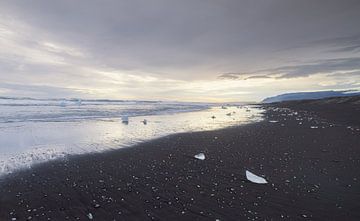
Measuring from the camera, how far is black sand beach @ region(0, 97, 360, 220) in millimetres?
5500

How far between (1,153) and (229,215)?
1032 centimetres

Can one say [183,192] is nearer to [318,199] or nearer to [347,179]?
[318,199]

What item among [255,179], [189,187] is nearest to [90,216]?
[189,187]

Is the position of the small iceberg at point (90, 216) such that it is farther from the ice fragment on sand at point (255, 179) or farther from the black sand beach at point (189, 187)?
the ice fragment on sand at point (255, 179)

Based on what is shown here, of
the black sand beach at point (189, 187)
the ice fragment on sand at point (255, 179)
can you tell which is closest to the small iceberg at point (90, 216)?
the black sand beach at point (189, 187)

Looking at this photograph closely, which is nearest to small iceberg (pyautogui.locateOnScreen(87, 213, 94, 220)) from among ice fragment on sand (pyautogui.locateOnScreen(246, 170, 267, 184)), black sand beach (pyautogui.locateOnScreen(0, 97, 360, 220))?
black sand beach (pyautogui.locateOnScreen(0, 97, 360, 220))

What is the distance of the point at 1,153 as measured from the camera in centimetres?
1103

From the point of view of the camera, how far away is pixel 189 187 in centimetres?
706

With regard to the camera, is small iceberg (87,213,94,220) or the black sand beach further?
the black sand beach

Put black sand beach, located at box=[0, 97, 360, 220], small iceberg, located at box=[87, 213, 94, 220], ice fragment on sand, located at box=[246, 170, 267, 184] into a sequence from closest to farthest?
small iceberg, located at box=[87, 213, 94, 220] < black sand beach, located at box=[0, 97, 360, 220] < ice fragment on sand, located at box=[246, 170, 267, 184]

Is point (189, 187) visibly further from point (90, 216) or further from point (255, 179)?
point (90, 216)

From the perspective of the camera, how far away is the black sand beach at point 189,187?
550cm

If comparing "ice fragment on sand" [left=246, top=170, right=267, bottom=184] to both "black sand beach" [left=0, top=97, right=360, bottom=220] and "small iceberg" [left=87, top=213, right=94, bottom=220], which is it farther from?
"small iceberg" [left=87, top=213, right=94, bottom=220]

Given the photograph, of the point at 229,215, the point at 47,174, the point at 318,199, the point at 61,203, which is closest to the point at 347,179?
the point at 318,199
